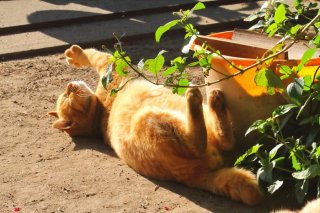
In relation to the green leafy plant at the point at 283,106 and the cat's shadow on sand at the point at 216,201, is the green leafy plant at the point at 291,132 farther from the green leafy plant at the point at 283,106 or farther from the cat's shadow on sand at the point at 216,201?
the cat's shadow on sand at the point at 216,201

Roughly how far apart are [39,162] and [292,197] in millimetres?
2007

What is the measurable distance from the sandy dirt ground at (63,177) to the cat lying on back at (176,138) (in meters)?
0.10

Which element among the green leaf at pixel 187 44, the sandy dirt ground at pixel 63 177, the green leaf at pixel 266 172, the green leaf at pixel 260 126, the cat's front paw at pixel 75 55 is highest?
the green leaf at pixel 187 44

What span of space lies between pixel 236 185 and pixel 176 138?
0.52 m

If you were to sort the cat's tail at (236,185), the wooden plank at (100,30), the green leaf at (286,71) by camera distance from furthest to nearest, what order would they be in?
the wooden plank at (100,30)
the cat's tail at (236,185)
the green leaf at (286,71)

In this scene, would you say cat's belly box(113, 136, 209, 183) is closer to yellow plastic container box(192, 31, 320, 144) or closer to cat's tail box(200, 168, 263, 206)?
cat's tail box(200, 168, 263, 206)

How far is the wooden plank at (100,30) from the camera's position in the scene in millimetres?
7629

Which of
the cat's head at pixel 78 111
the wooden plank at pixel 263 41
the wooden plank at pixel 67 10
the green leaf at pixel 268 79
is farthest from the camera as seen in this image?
the wooden plank at pixel 67 10

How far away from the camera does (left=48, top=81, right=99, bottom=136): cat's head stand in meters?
5.28

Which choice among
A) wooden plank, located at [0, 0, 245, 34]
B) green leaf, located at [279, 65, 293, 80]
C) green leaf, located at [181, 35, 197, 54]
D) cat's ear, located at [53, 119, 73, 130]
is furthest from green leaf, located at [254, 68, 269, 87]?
wooden plank, located at [0, 0, 245, 34]

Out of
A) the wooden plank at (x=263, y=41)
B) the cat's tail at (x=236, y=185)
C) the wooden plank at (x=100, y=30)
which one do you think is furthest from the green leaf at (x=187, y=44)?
the wooden plank at (x=100, y=30)

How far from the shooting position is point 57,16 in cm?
880

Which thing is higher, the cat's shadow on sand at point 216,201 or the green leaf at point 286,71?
the green leaf at point 286,71

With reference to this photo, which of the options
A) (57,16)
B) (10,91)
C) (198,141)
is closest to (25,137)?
(10,91)
